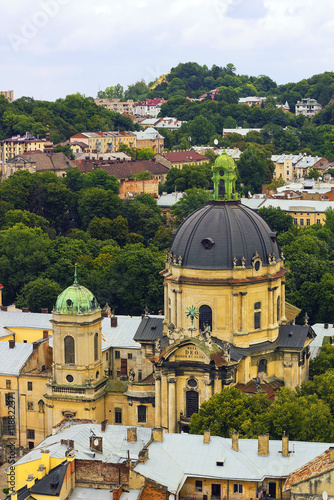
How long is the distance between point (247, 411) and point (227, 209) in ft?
61.8

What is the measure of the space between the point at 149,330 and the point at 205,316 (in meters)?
10.2

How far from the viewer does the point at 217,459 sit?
76.1m

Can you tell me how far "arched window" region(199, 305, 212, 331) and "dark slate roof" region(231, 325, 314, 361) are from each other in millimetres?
2781

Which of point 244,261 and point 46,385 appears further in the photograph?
point 46,385

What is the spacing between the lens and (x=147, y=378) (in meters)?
99.0

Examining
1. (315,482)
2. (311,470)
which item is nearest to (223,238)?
(311,470)

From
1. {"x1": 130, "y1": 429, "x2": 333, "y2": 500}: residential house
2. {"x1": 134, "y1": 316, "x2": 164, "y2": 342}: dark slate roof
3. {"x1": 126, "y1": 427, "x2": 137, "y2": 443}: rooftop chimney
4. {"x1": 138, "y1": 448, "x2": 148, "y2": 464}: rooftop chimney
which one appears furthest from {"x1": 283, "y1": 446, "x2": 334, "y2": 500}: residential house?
{"x1": 134, "y1": 316, "x2": 164, "y2": 342}: dark slate roof

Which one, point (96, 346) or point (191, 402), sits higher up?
point (96, 346)

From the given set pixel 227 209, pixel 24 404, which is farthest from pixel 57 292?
pixel 227 209

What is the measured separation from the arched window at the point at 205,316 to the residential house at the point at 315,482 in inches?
942

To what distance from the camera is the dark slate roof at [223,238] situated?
9419 cm

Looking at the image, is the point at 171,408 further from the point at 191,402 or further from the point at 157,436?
the point at 157,436

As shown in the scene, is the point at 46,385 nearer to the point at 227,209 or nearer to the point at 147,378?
the point at 147,378

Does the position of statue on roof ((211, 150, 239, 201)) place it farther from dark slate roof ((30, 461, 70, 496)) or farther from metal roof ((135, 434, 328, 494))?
dark slate roof ((30, 461, 70, 496))
